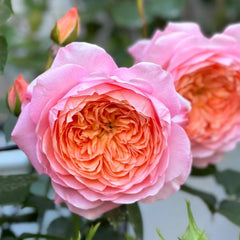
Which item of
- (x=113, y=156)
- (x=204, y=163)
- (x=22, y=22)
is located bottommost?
(x=22, y=22)

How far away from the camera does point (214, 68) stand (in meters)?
0.50

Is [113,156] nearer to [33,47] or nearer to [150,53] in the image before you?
[150,53]

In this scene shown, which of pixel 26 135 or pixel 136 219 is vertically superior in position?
pixel 26 135

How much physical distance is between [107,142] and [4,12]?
0.39ft

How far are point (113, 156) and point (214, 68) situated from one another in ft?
0.50

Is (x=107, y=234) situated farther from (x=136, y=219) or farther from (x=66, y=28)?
(x=66, y=28)

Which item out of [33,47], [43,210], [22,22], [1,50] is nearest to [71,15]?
[1,50]

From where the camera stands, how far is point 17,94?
40 cm

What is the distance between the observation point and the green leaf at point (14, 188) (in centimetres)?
42

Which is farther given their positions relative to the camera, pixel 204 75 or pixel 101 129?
pixel 204 75

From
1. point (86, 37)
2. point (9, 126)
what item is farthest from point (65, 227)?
point (86, 37)

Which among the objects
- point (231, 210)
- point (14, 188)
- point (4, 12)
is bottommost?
point (231, 210)

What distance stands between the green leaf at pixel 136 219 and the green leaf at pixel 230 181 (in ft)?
0.62

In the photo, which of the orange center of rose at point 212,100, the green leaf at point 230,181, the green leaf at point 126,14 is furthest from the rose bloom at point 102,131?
the green leaf at point 126,14
